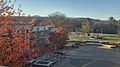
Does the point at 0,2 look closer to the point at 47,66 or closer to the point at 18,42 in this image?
the point at 18,42

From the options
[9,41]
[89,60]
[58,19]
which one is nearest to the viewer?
[9,41]

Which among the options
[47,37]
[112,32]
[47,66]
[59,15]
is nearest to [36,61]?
[47,66]

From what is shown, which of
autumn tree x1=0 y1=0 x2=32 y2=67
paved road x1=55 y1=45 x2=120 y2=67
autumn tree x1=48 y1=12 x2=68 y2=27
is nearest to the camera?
autumn tree x1=0 y1=0 x2=32 y2=67

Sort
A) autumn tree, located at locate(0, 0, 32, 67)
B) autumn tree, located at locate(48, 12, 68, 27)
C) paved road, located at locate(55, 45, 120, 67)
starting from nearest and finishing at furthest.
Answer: autumn tree, located at locate(0, 0, 32, 67), paved road, located at locate(55, 45, 120, 67), autumn tree, located at locate(48, 12, 68, 27)

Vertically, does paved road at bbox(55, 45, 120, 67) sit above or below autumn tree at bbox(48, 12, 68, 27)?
below

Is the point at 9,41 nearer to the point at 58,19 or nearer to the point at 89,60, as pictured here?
the point at 89,60

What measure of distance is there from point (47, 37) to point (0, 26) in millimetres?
16884

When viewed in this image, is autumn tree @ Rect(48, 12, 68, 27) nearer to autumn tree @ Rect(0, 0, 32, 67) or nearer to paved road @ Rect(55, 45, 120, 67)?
paved road @ Rect(55, 45, 120, 67)

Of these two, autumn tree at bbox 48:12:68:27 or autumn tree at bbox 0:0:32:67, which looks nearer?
autumn tree at bbox 0:0:32:67

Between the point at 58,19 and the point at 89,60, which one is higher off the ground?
the point at 58,19

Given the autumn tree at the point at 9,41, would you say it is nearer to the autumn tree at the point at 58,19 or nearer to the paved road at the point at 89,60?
the paved road at the point at 89,60

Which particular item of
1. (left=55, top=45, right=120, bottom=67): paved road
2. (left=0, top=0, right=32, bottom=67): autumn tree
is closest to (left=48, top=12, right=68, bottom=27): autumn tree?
(left=55, top=45, right=120, bottom=67): paved road

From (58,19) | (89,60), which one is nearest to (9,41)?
(89,60)

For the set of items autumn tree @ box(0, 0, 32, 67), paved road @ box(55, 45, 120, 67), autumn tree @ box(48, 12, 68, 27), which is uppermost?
autumn tree @ box(48, 12, 68, 27)
